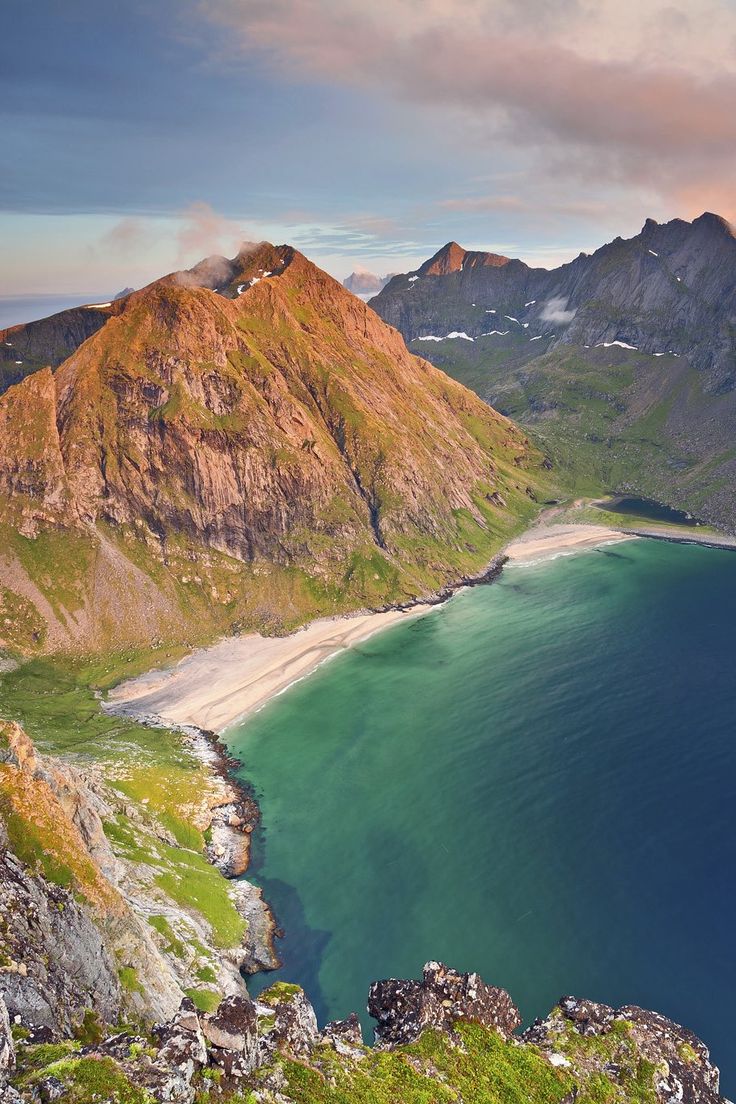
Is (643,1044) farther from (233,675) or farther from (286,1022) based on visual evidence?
(233,675)

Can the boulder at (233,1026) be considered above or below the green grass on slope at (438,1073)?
above

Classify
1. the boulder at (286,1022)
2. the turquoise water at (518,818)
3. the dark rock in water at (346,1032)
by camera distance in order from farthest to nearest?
the turquoise water at (518,818) → the dark rock in water at (346,1032) → the boulder at (286,1022)

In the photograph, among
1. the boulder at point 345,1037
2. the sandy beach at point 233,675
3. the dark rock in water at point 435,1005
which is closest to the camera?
the boulder at point 345,1037

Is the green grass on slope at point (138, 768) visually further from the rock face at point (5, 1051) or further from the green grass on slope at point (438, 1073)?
the green grass on slope at point (438, 1073)

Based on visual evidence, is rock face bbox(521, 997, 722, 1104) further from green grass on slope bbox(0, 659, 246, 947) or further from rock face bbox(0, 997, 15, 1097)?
green grass on slope bbox(0, 659, 246, 947)

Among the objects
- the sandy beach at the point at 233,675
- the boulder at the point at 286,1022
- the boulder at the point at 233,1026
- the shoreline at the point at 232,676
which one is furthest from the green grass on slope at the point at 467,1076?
the sandy beach at the point at 233,675

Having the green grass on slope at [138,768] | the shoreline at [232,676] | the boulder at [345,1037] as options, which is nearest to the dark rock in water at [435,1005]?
the boulder at [345,1037]

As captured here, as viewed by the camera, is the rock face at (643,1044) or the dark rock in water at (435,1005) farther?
the rock face at (643,1044)

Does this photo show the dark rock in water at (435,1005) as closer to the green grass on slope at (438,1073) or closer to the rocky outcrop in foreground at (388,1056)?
the rocky outcrop in foreground at (388,1056)

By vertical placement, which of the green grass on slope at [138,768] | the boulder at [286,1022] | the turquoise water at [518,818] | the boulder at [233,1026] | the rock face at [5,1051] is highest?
Result: the rock face at [5,1051]
